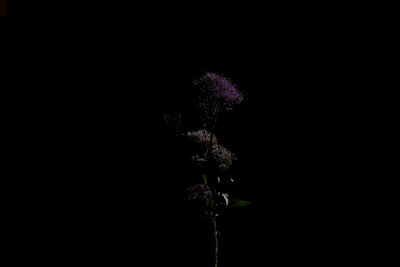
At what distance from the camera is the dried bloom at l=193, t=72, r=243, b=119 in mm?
1105

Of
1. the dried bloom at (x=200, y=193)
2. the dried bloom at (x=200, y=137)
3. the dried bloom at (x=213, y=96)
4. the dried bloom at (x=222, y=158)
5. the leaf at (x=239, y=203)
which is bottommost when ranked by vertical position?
the leaf at (x=239, y=203)

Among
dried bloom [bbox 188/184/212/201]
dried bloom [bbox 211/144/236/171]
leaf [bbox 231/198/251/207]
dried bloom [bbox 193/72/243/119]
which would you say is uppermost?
dried bloom [bbox 193/72/243/119]

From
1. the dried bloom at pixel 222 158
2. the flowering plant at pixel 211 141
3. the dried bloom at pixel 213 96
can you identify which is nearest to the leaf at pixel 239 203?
the flowering plant at pixel 211 141

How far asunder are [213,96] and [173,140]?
2.06 ft

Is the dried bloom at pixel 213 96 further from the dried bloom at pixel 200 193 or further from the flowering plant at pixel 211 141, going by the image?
the dried bloom at pixel 200 193

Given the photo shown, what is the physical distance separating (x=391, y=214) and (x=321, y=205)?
11.6 inches

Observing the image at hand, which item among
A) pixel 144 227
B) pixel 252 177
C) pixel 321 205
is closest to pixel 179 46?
pixel 252 177

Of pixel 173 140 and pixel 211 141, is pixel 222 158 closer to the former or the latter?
pixel 211 141

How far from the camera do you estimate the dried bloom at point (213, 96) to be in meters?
1.11

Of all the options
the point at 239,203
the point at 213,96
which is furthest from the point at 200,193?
the point at 213,96

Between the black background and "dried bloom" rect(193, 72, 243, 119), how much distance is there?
602mm

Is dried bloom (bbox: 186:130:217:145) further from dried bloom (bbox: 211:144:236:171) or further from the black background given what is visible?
the black background

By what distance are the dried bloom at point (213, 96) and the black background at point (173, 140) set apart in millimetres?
602

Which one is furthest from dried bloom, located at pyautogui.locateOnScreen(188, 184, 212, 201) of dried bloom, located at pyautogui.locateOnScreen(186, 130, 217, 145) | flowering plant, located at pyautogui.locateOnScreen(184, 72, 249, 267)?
dried bloom, located at pyautogui.locateOnScreen(186, 130, 217, 145)
